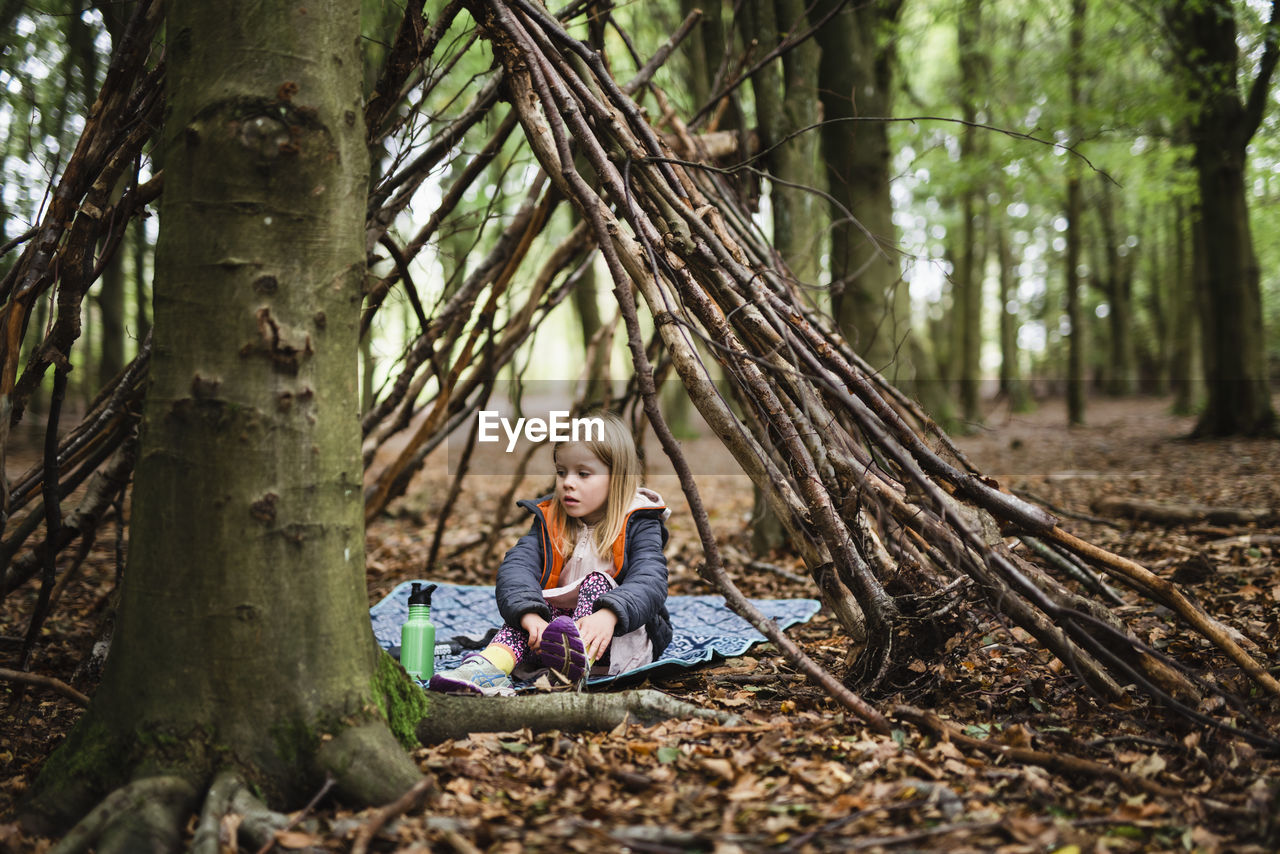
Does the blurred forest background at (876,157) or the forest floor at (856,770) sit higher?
the blurred forest background at (876,157)

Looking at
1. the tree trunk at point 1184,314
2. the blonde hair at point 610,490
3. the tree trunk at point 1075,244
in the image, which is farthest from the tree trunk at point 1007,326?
the blonde hair at point 610,490

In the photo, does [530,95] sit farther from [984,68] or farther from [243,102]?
[984,68]

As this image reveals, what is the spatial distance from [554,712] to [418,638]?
0.67 m

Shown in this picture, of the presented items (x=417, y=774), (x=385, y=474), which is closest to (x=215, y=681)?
(x=417, y=774)

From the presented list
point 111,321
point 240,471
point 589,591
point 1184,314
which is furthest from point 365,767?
point 1184,314

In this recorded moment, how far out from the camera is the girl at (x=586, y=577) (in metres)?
2.55

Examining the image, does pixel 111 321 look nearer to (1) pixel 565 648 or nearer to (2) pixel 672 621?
(2) pixel 672 621

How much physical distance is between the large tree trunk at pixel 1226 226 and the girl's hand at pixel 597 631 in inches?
313

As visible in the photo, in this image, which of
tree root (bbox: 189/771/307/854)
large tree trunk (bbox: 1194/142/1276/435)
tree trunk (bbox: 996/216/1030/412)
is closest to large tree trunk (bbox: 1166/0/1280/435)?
large tree trunk (bbox: 1194/142/1276/435)

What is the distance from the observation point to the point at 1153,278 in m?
18.9

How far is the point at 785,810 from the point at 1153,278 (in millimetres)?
21661

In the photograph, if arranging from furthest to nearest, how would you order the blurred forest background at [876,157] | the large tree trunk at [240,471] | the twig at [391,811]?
the blurred forest background at [876,157] < the large tree trunk at [240,471] < the twig at [391,811]

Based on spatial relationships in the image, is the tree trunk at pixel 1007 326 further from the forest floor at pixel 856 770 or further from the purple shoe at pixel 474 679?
the purple shoe at pixel 474 679

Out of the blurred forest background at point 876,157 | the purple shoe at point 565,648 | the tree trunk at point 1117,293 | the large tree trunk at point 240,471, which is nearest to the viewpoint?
the large tree trunk at point 240,471
